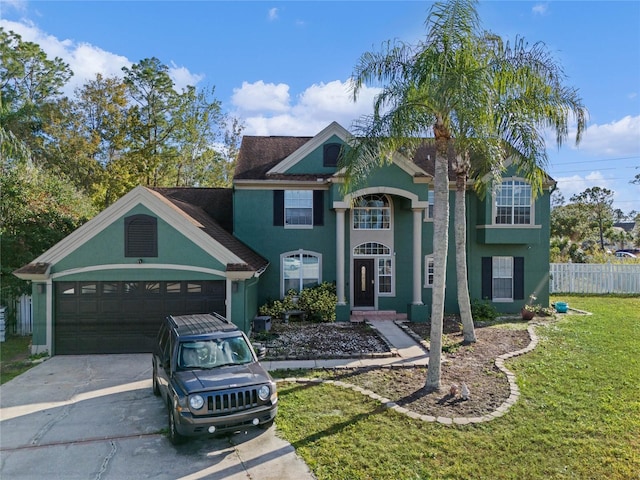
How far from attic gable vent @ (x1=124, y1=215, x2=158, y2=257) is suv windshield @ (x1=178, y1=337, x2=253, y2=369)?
18.7 feet

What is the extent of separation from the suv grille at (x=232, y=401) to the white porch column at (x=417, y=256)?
10.8 m

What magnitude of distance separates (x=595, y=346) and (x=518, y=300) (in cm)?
601

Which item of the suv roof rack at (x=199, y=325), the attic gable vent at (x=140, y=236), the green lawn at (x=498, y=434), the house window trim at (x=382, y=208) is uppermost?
the house window trim at (x=382, y=208)

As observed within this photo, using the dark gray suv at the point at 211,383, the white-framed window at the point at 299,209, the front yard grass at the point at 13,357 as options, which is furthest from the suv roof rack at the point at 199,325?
the white-framed window at the point at 299,209

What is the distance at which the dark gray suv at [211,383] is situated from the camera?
6.18m

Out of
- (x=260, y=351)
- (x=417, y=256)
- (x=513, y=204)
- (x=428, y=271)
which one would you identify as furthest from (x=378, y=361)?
(x=513, y=204)

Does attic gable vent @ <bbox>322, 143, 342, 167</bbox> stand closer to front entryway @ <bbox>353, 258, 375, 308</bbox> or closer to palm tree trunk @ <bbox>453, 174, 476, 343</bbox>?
front entryway @ <bbox>353, 258, 375, 308</bbox>

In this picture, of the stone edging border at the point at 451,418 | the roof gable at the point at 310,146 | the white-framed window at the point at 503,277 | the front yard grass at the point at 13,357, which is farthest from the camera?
the white-framed window at the point at 503,277

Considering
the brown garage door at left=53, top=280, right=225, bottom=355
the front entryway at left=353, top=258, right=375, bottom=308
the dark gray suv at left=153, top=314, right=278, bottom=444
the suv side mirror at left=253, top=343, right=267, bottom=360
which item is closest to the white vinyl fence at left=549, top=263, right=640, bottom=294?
the front entryway at left=353, top=258, right=375, bottom=308

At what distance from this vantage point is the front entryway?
17.4 metres

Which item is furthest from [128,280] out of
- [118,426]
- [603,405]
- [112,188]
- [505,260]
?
[112,188]

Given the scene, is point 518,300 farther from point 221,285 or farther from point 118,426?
point 118,426

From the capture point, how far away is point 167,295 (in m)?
12.2

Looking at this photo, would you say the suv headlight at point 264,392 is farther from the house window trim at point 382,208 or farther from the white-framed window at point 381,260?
the house window trim at point 382,208
